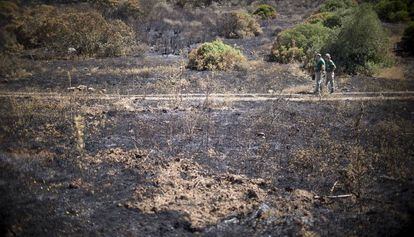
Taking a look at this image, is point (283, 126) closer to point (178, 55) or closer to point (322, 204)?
point (322, 204)

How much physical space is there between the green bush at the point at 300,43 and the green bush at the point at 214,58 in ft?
7.70

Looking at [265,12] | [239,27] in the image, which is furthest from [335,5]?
[239,27]

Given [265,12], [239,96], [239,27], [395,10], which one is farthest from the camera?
[265,12]

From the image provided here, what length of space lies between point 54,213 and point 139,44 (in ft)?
60.0

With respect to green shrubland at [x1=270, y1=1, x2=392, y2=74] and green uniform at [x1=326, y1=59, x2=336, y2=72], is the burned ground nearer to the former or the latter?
green uniform at [x1=326, y1=59, x2=336, y2=72]

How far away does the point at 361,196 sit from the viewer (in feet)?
30.1

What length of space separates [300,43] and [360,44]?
3.28 meters

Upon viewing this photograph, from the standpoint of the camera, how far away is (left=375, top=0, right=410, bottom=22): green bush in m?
29.9

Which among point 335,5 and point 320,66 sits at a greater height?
point 335,5

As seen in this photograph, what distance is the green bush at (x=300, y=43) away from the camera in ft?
70.5

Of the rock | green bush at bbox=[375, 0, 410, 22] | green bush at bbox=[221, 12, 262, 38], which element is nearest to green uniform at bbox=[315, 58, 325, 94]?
the rock

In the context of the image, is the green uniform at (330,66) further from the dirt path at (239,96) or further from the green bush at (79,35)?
the green bush at (79,35)

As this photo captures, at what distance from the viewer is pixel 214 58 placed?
20047 mm

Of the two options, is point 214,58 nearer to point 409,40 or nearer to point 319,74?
point 319,74
